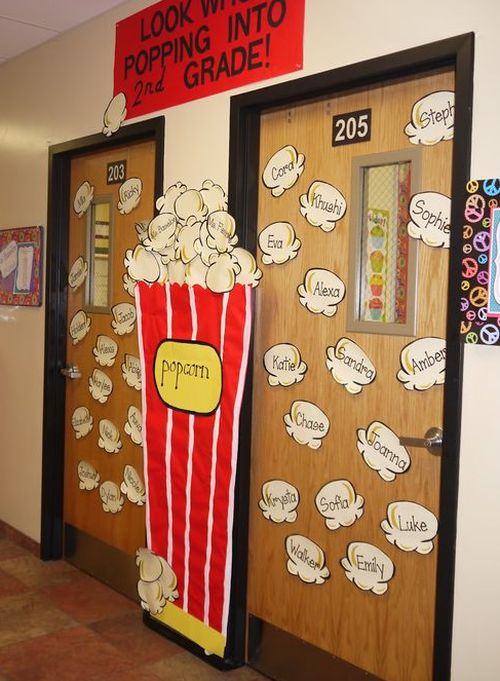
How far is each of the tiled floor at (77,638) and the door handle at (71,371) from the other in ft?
3.11

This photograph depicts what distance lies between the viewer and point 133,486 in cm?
339

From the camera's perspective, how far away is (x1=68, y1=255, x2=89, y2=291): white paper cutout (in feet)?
12.2

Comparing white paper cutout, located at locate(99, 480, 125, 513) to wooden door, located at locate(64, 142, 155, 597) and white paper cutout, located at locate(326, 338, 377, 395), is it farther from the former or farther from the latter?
white paper cutout, located at locate(326, 338, 377, 395)

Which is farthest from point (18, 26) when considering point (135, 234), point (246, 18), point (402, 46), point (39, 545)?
point (39, 545)

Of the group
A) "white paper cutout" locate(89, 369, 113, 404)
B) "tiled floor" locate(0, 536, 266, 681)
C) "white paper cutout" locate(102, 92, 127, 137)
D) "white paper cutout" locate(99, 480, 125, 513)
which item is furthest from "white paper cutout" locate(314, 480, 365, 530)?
"white paper cutout" locate(102, 92, 127, 137)

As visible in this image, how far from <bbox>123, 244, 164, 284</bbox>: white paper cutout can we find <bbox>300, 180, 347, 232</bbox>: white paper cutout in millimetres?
642

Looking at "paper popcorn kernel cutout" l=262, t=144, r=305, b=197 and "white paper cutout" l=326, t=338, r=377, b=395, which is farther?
"paper popcorn kernel cutout" l=262, t=144, r=305, b=197

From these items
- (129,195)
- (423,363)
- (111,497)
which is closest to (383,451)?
(423,363)

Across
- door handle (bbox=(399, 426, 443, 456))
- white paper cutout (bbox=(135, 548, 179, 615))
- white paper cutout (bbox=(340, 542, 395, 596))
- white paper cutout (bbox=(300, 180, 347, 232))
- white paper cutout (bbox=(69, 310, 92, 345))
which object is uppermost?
white paper cutout (bbox=(300, 180, 347, 232))

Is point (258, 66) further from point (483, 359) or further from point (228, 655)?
point (228, 655)

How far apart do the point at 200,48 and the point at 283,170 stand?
0.65 meters

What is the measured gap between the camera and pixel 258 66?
2.71 metres

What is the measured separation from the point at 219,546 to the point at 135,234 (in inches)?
56.1

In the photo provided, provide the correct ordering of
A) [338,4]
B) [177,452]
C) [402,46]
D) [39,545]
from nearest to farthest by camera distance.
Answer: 1. [402,46]
2. [338,4]
3. [177,452]
4. [39,545]
